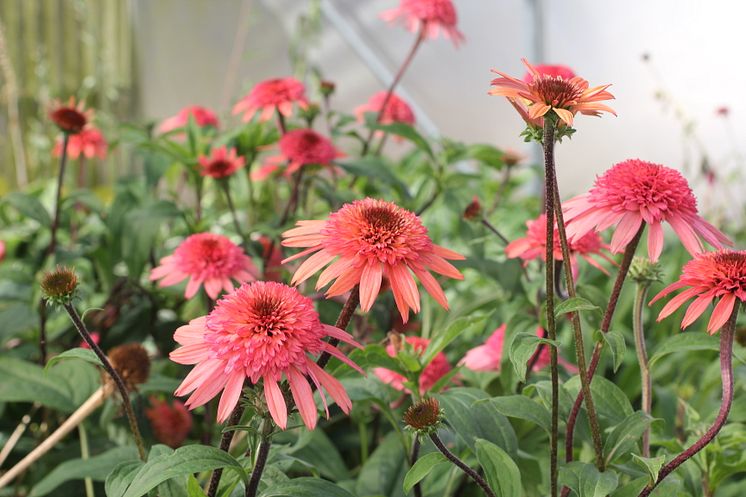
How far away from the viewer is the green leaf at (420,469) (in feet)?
1.25

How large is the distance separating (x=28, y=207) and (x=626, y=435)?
2.01ft

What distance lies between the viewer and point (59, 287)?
0.41m

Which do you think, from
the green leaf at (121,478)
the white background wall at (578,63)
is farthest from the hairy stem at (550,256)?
the white background wall at (578,63)

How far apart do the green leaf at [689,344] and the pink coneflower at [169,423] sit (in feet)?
1.30

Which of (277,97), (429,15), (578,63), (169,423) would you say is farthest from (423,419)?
(578,63)

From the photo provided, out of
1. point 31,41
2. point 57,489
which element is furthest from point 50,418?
point 31,41

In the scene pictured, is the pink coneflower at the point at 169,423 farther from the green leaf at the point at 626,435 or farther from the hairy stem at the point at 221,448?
the green leaf at the point at 626,435

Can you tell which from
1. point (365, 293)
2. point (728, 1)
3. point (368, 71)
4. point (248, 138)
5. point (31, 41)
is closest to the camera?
point (365, 293)

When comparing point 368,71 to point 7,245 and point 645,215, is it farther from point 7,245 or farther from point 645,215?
point 645,215

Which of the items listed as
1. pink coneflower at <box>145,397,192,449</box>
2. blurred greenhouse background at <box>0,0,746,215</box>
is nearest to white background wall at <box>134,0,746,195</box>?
blurred greenhouse background at <box>0,0,746,215</box>

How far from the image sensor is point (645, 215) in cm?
39

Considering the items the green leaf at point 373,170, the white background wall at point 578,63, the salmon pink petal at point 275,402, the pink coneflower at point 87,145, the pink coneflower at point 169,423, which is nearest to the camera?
the salmon pink petal at point 275,402

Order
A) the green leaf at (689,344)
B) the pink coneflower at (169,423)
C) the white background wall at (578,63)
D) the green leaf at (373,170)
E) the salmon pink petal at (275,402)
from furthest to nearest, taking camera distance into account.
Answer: the white background wall at (578,63) → the green leaf at (373,170) → the pink coneflower at (169,423) → the green leaf at (689,344) → the salmon pink petal at (275,402)

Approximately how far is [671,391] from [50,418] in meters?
0.59
